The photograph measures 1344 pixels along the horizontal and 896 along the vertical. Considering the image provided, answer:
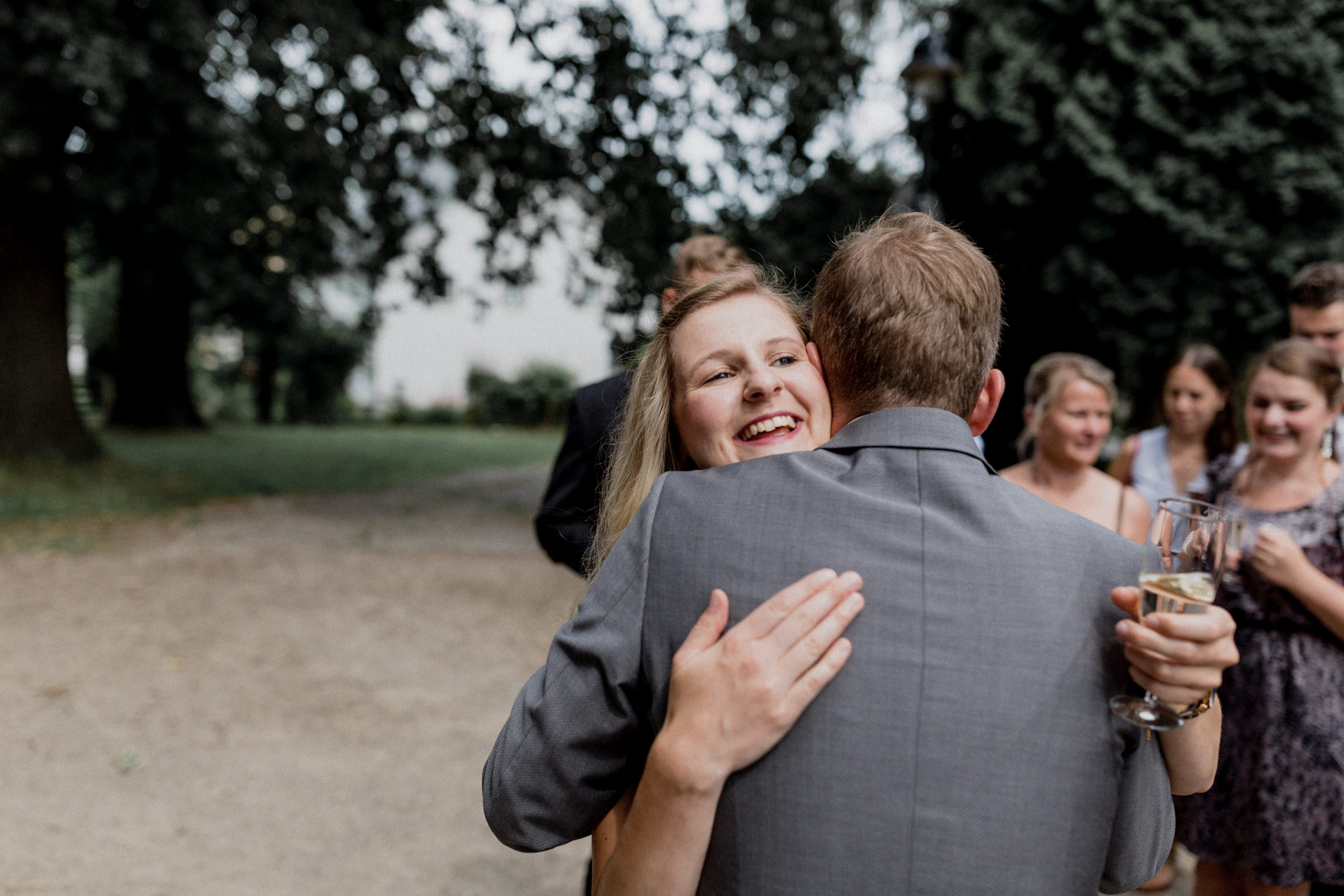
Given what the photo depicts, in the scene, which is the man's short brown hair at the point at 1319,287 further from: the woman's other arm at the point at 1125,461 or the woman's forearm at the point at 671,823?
the woman's forearm at the point at 671,823

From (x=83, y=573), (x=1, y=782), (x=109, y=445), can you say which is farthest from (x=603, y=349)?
(x=1, y=782)

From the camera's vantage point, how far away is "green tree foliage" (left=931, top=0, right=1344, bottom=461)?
24.5 feet

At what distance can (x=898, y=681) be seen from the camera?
47.7 inches

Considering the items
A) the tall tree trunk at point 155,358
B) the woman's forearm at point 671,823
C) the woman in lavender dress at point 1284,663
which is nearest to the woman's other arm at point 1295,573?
the woman in lavender dress at point 1284,663

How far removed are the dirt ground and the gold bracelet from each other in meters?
3.16

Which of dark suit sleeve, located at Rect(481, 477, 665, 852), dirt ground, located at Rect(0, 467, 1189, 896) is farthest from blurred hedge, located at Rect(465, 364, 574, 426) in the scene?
dark suit sleeve, located at Rect(481, 477, 665, 852)

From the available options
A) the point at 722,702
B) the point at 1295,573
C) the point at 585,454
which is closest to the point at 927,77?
the point at 585,454

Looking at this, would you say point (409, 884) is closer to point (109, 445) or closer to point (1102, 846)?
point (1102, 846)

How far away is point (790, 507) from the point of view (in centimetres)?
128

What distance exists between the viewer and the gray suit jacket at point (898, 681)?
1.20 metres

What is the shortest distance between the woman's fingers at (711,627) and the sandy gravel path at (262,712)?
3046mm

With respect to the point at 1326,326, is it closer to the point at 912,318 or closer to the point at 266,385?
the point at 912,318

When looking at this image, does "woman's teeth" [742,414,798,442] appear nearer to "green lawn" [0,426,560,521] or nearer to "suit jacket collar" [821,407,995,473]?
"suit jacket collar" [821,407,995,473]

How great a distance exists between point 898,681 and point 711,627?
0.26 meters
